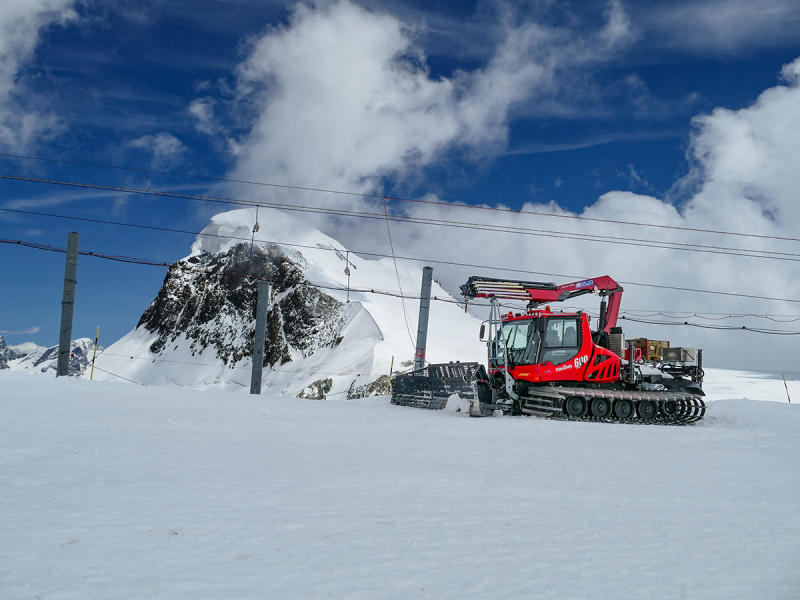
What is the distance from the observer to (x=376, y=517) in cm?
347

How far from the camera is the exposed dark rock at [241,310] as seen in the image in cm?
7225

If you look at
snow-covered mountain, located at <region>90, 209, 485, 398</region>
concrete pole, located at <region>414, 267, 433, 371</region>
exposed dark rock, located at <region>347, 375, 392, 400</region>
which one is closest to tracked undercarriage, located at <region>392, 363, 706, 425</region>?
concrete pole, located at <region>414, 267, 433, 371</region>

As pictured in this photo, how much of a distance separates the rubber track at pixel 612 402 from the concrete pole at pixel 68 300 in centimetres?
1469

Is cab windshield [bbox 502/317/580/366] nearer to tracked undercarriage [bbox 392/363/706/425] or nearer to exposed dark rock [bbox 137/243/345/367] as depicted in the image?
tracked undercarriage [bbox 392/363/706/425]

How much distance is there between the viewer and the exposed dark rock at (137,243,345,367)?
237 ft

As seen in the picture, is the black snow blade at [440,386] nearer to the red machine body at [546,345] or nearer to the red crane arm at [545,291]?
the red machine body at [546,345]

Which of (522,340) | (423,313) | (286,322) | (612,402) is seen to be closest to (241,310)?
(286,322)

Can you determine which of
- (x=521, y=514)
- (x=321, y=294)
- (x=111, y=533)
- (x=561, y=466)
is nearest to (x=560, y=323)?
(x=561, y=466)

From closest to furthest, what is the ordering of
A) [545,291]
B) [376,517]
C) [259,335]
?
[376,517] < [545,291] < [259,335]

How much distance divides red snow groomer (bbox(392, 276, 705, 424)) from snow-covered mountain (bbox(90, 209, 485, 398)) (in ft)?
74.2

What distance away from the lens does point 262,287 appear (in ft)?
61.2

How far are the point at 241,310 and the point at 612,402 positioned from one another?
83.8 metres

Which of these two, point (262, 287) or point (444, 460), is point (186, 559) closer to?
point (444, 460)

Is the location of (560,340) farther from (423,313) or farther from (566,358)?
(423,313)
